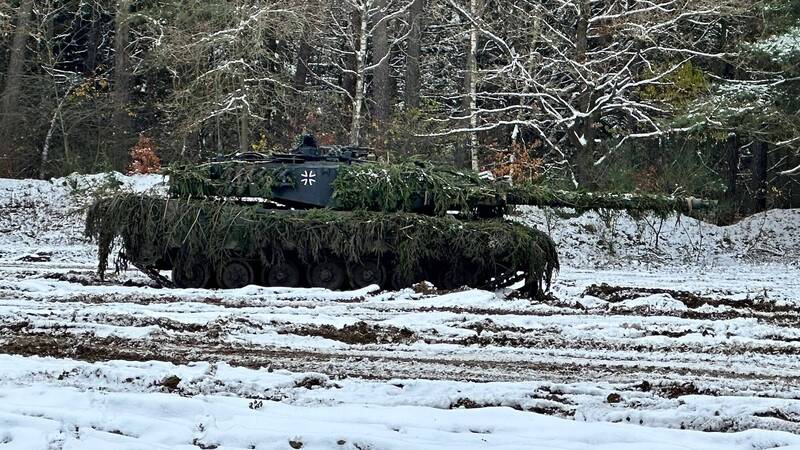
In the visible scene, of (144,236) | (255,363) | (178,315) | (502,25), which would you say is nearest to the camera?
(255,363)

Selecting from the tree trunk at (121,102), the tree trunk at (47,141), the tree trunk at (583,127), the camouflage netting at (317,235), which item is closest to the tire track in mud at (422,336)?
the camouflage netting at (317,235)

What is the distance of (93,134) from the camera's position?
101 feet

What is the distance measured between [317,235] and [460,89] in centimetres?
1923

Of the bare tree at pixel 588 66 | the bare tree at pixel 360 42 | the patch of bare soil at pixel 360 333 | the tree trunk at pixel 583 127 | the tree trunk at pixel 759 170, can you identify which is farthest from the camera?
the tree trunk at pixel 759 170

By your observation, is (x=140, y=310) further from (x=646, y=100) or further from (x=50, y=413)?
(x=646, y=100)

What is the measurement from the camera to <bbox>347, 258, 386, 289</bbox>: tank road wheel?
14.8 m

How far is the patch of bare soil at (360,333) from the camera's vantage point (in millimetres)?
9742

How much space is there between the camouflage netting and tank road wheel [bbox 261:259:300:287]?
164mm

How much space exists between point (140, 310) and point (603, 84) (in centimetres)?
1536

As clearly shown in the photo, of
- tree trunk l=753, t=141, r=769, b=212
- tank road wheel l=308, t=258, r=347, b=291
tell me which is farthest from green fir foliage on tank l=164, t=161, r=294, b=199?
tree trunk l=753, t=141, r=769, b=212

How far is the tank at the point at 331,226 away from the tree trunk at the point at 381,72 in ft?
38.8

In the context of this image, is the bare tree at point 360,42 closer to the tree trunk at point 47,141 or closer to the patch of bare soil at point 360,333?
the tree trunk at point 47,141

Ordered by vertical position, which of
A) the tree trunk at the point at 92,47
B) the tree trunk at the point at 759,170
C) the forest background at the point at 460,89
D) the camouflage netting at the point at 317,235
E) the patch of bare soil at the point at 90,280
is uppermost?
the tree trunk at the point at 92,47

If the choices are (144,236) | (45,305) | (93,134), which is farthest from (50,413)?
(93,134)
